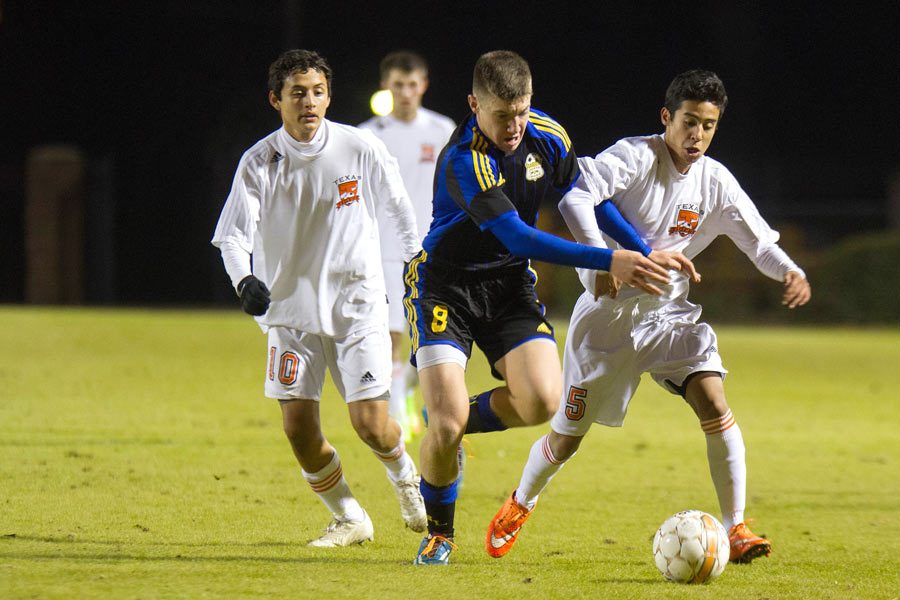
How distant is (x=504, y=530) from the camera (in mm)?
5555

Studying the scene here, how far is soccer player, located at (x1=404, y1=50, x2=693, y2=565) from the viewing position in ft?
16.7

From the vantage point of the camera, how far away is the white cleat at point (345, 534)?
5594mm

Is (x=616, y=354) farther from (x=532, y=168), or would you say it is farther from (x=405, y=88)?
(x=405, y=88)

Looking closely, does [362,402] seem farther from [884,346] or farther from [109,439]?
[884,346]

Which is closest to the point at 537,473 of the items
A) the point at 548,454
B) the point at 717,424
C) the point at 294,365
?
the point at 548,454

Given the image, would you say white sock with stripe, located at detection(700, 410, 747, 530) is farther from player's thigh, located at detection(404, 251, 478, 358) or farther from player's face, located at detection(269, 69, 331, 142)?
player's face, located at detection(269, 69, 331, 142)

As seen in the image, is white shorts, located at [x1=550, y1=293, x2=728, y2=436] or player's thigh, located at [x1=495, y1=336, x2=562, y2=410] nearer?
player's thigh, located at [x1=495, y1=336, x2=562, y2=410]

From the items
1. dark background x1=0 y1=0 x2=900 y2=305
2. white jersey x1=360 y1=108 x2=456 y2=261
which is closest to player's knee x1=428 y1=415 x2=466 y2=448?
white jersey x1=360 y1=108 x2=456 y2=261

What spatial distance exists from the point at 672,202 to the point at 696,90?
0.51m

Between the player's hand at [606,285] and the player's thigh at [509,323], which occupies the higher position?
the player's hand at [606,285]

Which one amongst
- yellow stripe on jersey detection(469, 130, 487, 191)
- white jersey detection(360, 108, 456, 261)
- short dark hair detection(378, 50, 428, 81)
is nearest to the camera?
yellow stripe on jersey detection(469, 130, 487, 191)

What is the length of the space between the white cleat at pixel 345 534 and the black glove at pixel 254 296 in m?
1.06

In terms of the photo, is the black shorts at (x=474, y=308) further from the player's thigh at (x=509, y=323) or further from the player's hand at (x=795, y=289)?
the player's hand at (x=795, y=289)

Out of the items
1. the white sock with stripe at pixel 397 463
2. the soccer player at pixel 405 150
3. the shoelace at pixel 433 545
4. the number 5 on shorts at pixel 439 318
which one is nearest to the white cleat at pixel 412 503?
the white sock with stripe at pixel 397 463
